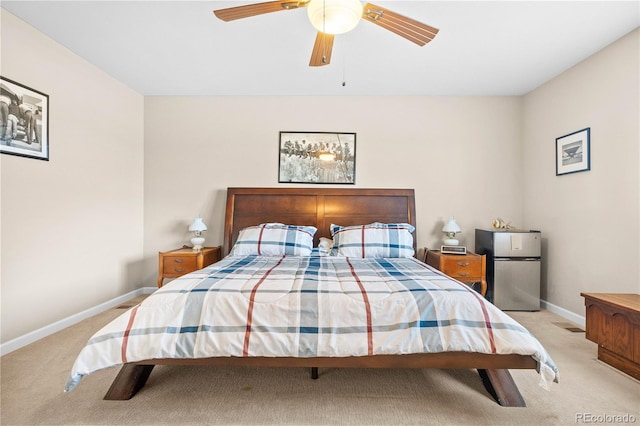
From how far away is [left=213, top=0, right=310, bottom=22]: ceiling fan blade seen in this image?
1663mm

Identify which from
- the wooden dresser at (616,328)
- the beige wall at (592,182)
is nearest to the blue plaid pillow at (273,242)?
the wooden dresser at (616,328)

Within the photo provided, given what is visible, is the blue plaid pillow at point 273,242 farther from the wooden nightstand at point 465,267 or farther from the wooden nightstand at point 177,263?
the wooden nightstand at point 465,267

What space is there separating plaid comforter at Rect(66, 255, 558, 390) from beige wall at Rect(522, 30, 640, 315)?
1.84 m

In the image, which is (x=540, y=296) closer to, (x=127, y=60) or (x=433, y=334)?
(x=433, y=334)

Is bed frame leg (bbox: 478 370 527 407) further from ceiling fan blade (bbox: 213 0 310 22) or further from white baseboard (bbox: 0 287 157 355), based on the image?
white baseboard (bbox: 0 287 157 355)

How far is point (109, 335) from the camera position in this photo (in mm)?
1584

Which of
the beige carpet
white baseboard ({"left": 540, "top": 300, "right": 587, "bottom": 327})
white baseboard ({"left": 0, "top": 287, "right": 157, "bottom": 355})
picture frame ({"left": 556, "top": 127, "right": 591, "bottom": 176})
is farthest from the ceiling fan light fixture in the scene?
white baseboard ({"left": 540, "top": 300, "right": 587, "bottom": 327})

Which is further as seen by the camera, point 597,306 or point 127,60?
point 127,60

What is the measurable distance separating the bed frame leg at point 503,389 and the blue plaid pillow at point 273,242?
189cm

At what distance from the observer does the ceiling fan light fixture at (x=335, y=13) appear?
1571mm

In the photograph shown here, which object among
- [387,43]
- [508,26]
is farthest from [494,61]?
[387,43]

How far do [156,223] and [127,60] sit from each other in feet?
6.22

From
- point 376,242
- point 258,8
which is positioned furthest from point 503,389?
point 258,8

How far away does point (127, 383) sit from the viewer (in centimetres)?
172
